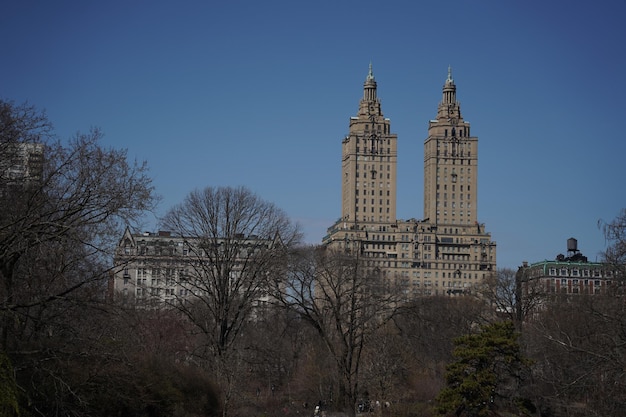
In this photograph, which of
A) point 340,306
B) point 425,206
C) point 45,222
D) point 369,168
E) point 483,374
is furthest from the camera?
point 425,206

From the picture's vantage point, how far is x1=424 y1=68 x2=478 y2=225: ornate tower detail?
18062cm

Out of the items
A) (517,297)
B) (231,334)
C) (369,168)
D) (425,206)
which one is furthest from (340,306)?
(425,206)

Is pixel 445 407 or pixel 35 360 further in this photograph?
pixel 445 407

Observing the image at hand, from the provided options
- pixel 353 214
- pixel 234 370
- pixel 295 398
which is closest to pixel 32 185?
pixel 234 370

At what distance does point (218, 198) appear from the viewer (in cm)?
4903

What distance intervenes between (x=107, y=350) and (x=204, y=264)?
906 inches

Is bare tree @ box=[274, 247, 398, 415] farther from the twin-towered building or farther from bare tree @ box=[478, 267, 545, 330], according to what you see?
the twin-towered building

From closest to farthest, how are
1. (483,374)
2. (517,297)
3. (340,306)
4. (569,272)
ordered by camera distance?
(483,374) < (340,306) < (517,297) < (569,272)

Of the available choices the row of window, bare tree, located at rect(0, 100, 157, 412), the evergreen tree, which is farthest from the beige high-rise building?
bare tree, located at rect(0, 100, 157, 412)

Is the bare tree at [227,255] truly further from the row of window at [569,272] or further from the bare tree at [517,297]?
the row of window at [569,272]

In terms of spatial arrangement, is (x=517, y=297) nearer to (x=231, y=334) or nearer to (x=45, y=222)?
(x=231, y=334)

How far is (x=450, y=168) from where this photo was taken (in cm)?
18488

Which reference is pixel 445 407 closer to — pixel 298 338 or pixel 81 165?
pixel 298 338

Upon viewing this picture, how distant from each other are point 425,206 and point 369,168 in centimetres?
1359
